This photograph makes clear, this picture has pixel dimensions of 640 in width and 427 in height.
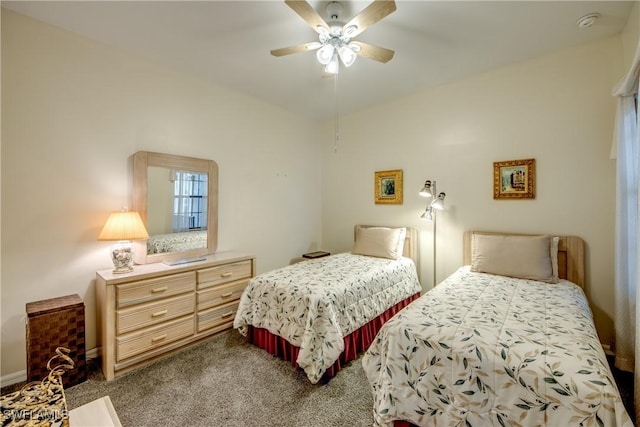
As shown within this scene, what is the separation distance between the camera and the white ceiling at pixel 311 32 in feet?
6.19

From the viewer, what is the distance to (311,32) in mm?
2154

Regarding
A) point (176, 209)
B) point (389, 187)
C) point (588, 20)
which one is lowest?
point (176, 209)

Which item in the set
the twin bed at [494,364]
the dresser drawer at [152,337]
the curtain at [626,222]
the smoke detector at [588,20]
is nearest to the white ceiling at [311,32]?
the smoke detector at [588,20]

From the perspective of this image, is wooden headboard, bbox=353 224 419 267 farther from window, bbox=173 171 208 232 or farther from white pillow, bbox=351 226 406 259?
window, bbox=173 171 208 232

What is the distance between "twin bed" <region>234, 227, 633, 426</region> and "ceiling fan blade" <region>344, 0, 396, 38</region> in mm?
1781

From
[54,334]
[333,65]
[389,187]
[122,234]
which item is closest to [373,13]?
[333,65]

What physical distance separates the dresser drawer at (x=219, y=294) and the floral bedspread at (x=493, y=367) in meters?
1.60

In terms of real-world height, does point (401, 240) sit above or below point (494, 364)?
above

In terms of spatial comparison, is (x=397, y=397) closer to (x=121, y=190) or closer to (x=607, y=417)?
(x=607, y=417)

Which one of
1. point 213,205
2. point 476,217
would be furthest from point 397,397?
A: point 213,205

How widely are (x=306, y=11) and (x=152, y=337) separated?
8.61 feet

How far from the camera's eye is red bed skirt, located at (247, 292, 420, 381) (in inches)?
84.7

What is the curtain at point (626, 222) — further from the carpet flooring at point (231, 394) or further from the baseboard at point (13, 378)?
the baseboard at point (13, 378)

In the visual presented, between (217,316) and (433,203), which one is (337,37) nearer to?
(433,203)
